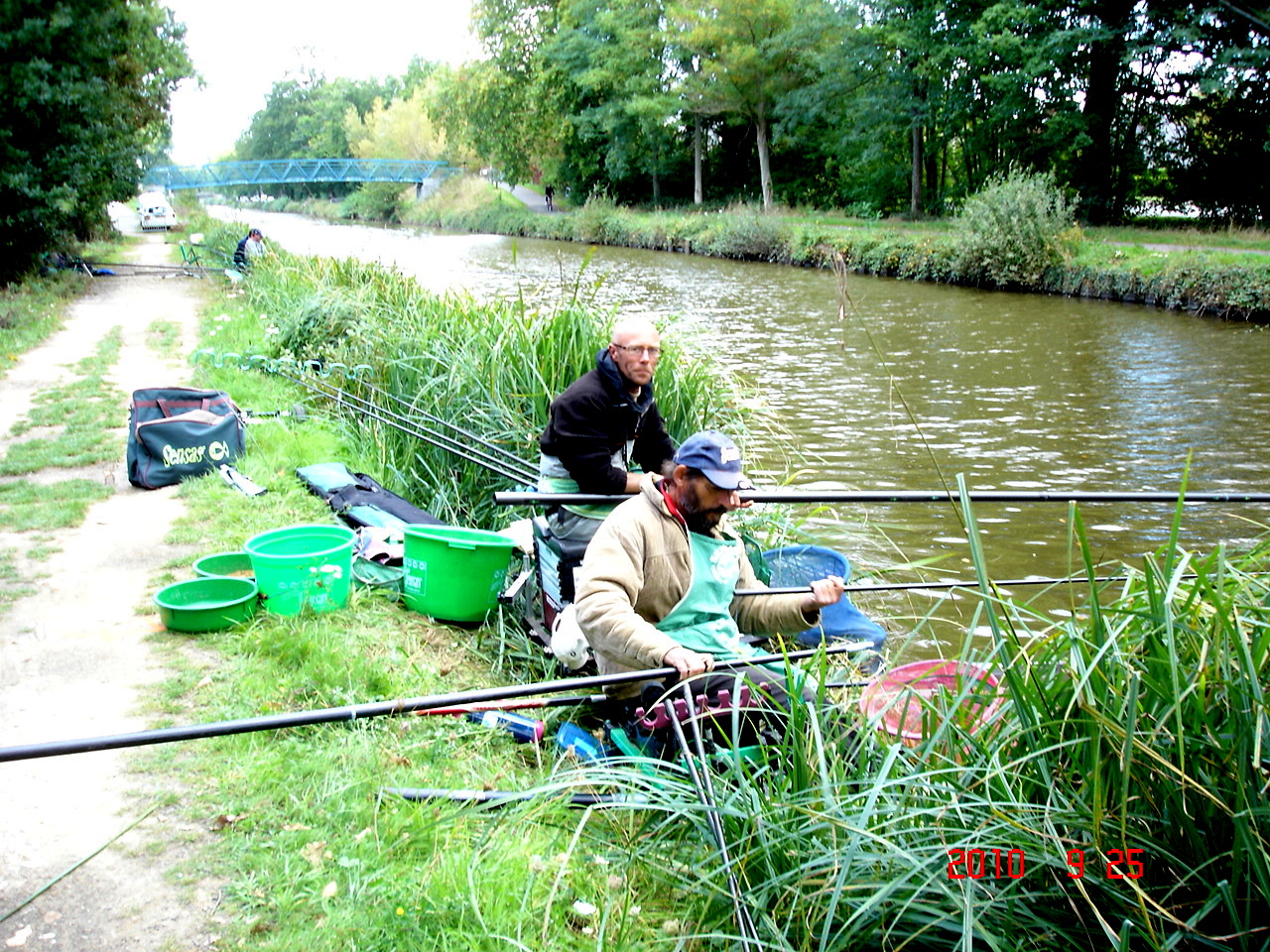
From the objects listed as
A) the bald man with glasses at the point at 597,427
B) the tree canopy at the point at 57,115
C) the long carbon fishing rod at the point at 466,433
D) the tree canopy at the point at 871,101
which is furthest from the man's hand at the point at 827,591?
the tree canopy at the point at 871,101

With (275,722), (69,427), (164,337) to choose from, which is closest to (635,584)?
(275,722)

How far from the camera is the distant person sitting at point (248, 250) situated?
52.9ft

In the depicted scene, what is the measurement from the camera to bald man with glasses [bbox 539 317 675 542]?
4.40 m

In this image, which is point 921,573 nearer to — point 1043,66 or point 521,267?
point 521,267

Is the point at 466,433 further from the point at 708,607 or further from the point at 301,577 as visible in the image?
the point at 708,607

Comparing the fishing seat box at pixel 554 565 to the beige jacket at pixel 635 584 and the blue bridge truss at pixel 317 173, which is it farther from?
the blue bridge truss at pixel 317 173

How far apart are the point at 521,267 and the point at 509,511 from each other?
62.5 feet

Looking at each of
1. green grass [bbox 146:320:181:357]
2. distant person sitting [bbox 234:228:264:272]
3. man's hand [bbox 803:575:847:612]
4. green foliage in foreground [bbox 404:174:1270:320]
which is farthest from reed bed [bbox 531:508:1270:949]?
distant person sitting [bbox 234:228:264:272]

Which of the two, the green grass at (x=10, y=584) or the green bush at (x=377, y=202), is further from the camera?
the green bush at (x=377, y=202)

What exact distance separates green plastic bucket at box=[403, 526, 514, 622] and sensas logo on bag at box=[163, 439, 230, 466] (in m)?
2.16

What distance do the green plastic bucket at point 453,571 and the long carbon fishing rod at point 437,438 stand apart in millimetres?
651

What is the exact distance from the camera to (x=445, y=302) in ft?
27.8

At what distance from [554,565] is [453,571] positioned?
1.70 feet

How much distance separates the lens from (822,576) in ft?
15.5
